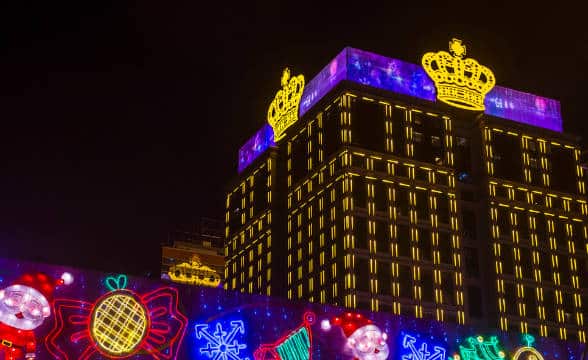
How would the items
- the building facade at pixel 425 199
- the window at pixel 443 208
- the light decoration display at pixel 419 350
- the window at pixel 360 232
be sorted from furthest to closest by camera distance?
the window at pixel 443 208, the building facade at pixel 425 199, the window at pixel 360 232, the light decoration display at pixel 419 350

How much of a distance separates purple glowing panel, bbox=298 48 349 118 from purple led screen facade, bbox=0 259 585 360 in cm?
5769

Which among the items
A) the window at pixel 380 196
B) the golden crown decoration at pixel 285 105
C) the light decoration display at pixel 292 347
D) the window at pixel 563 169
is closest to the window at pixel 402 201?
the window at pixel 380 196

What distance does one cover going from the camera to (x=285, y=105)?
90.5 meters

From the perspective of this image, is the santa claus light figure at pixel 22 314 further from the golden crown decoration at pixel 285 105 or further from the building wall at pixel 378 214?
the golden crown decoration at pixel 285 105

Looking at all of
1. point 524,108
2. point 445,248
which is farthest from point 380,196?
point 524,108

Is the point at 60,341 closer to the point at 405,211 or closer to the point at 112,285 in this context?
the point at 112,285

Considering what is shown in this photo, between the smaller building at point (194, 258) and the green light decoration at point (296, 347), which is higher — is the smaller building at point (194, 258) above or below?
above

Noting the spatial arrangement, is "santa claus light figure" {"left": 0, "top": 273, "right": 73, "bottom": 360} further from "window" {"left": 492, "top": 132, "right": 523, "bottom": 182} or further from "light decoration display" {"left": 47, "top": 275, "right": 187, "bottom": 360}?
"window" {"left": 492, "top": 132, "right": 523, "bottom": 182}

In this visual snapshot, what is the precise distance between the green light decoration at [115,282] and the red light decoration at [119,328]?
0.13m

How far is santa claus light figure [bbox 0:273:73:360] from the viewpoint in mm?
19406

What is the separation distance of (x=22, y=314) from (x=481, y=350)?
43.0 feet

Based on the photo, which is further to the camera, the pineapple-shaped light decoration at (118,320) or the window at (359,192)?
the window at (359,192)

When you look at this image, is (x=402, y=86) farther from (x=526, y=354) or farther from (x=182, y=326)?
(x=182, y=326)

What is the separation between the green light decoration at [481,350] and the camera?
83.8 feet
